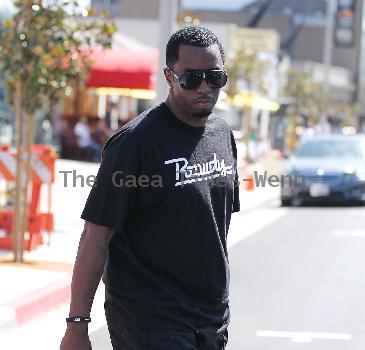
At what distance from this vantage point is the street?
8039 mm

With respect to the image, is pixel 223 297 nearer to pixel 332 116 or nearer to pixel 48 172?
pixel 48 172

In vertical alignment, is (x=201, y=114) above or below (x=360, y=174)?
above

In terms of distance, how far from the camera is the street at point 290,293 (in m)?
8.04

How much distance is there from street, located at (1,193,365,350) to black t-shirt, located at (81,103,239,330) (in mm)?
3812

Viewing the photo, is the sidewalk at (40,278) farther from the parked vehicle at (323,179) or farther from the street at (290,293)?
the parked vehicle at (323,179)

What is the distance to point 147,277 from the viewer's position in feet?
12.9

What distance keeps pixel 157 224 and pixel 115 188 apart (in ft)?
0.70

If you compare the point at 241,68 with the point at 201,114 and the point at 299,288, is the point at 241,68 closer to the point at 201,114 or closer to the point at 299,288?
the point at 299,288

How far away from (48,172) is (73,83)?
1542 mm

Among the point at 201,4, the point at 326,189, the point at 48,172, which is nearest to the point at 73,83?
the point at 48,172

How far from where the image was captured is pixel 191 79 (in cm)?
394

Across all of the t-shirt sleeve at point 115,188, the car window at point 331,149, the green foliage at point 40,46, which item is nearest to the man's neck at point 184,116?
the t-shirt sleeve at point 115,188

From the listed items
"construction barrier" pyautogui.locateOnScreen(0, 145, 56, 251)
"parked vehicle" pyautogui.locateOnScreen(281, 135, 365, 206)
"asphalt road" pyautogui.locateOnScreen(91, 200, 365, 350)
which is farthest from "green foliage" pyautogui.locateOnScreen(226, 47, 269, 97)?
"construction barrier" pyautogui.locateOnScreen(0, 145, 56, 251)

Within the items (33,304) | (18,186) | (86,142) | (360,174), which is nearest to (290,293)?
(33,304)
